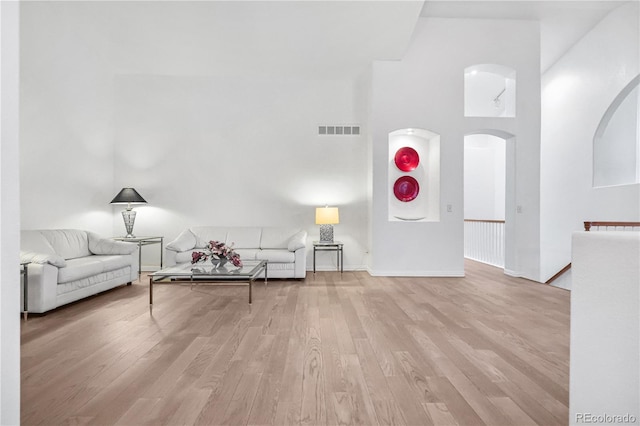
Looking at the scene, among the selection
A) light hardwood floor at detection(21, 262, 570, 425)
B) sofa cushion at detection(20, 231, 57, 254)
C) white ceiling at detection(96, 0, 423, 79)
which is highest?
white ceiling at detection(96, 0, 423, 79)

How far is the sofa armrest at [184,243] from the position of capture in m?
5.21

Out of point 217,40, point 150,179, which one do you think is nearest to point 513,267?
point 217,40

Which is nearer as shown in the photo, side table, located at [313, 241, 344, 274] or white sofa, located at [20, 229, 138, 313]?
white sofa, located at [20, 229, 138, 313]

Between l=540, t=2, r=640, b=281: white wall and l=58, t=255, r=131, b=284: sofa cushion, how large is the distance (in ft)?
23.3

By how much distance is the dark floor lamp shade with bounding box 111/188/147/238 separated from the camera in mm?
5516

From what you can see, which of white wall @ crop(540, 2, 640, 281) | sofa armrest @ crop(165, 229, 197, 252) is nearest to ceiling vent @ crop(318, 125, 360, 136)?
sofa armrest @ crop(165, 229, 197, 252)

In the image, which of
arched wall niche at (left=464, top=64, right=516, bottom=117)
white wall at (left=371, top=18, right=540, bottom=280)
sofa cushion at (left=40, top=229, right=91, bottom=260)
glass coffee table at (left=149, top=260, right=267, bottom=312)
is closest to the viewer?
glass coffee table at (left=149, top=260, right=267, bottom=312)

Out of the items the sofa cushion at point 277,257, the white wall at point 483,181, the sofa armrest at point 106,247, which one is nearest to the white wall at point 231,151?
the sofa cushion at point 277,257

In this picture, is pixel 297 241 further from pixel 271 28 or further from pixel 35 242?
pixel 35 242

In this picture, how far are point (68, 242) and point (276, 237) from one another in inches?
113

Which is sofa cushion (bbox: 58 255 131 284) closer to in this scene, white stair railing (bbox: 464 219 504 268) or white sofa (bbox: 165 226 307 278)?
white sofa (bbox: 165 226 307 278)

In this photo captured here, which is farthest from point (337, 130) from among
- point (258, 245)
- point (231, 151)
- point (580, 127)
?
point (580, 127)

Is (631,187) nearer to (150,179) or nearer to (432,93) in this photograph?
(432,93)

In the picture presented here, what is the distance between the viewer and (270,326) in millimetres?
3037
